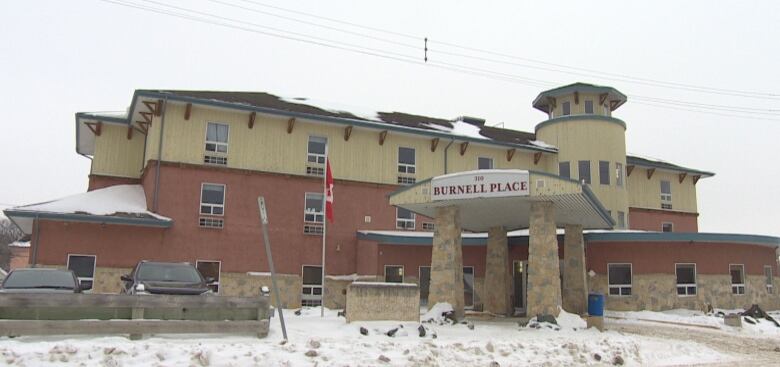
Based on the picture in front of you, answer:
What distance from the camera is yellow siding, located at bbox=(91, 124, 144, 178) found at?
32.3 m

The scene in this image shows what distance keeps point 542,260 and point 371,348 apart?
8447 mm

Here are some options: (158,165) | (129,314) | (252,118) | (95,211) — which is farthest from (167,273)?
(252,118)

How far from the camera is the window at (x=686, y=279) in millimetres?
30141

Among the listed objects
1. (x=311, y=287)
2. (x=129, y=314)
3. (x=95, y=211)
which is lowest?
(x=129, y=314)

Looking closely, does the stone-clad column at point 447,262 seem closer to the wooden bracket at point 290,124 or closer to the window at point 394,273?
the window at point 394,273

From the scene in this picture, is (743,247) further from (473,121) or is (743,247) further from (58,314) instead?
(58,314)

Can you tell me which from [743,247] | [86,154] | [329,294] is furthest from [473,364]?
[86,154]

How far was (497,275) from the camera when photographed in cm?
2694

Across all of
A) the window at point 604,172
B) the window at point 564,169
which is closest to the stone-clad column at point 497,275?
the window at point 564,169

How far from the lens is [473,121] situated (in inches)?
1774

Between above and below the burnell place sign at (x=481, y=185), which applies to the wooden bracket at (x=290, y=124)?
above

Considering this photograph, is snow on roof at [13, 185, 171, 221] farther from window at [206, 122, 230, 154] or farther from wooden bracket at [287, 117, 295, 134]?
wooden bracket at [287, 117, 295, 134]

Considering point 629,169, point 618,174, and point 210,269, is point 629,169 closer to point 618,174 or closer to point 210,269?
point 618,174

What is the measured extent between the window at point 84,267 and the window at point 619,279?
75.5ft
